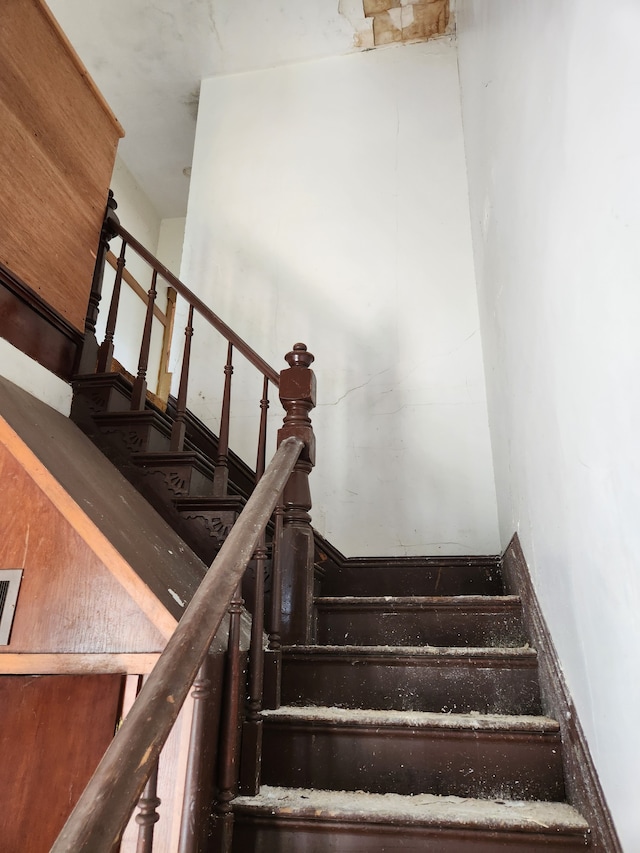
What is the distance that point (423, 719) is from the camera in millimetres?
1411

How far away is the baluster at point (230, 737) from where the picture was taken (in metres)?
1.19

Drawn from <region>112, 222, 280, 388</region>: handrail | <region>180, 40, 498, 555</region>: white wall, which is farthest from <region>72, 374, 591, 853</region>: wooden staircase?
<region>180, 40, 498, 555</region>: white wall

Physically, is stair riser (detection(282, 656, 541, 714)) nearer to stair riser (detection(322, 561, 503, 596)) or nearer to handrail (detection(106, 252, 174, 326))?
stair riser (detection(322, 561, 503, 596))

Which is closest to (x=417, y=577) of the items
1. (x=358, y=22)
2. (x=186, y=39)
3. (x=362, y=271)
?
(x=362, y=271)

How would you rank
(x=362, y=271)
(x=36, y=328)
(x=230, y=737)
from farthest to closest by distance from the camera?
(x=362, y=271), (x=36, y=328), (x=230, y=737)

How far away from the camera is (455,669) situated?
1.57 metres

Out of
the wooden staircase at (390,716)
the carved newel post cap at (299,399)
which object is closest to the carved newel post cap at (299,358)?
the carved newel post cap at (299,399)

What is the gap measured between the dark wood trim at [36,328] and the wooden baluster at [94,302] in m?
0.04

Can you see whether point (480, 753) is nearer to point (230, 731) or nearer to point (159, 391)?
point (230, 731)

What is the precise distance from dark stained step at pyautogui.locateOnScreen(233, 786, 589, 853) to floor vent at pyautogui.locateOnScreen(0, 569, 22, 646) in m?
0.68

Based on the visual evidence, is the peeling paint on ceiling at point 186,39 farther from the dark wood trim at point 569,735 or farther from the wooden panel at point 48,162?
the dark wood trim at point 569,735

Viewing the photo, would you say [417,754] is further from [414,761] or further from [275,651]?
[275,651]

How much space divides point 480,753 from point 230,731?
588 mm

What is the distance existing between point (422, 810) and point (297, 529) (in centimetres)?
80
